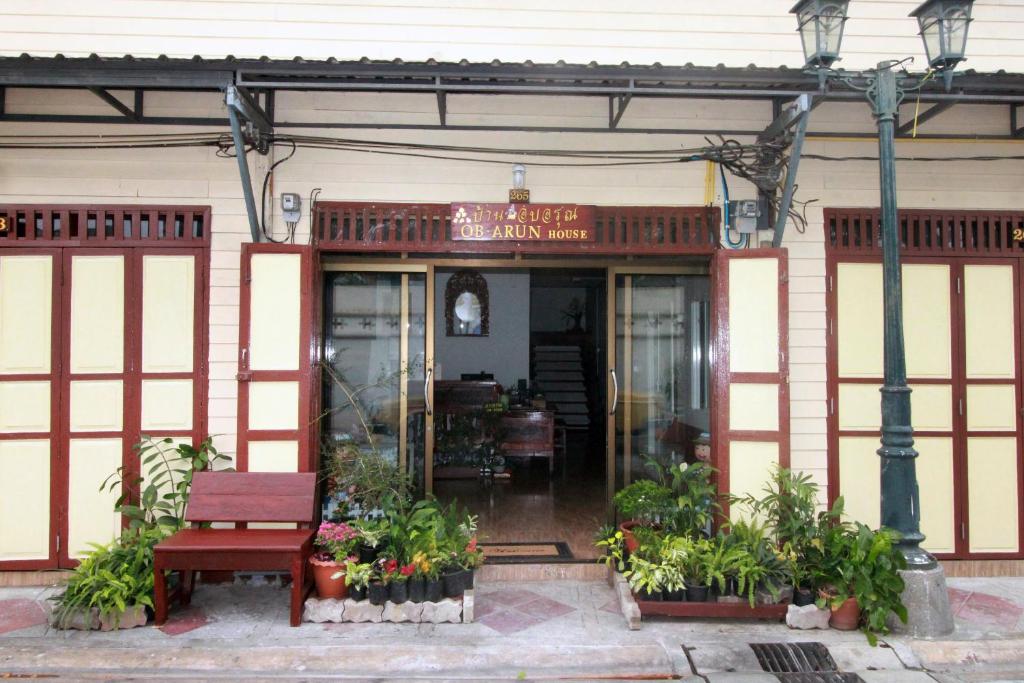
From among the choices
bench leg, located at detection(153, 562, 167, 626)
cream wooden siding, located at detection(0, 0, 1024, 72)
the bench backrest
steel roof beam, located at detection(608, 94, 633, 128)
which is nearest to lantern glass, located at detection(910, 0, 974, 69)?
cream wooden siding, located at detection(0, 0, 1024, 72)

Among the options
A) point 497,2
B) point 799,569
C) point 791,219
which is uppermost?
point 497,2

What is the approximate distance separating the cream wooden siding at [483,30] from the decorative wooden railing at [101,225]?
1.24 metres

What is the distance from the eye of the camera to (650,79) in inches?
188

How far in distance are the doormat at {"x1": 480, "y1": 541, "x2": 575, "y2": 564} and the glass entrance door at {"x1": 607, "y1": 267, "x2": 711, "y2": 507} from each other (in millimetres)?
699

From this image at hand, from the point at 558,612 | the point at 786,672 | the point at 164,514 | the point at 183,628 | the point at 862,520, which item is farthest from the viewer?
the point at 862,520

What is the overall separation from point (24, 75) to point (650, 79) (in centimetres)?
397

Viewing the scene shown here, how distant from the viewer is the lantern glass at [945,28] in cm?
437

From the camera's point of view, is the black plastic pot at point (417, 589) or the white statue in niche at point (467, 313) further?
the white statue in niche at point (467, 313)

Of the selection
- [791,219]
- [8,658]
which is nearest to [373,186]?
[791,219]

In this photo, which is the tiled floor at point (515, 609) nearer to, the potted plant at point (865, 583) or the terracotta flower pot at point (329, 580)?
the terracotta flower pot at point (329, 580)

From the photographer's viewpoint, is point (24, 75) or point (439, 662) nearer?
point (439, 662)

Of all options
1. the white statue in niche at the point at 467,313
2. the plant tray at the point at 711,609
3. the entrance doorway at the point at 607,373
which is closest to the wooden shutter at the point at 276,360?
the entrance doorway at the point at 607,373

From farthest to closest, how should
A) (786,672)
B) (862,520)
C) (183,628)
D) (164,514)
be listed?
(862,520), (164,514), (183,628), (786,672)

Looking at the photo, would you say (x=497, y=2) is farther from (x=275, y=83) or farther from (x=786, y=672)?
(x=786, y=672)
